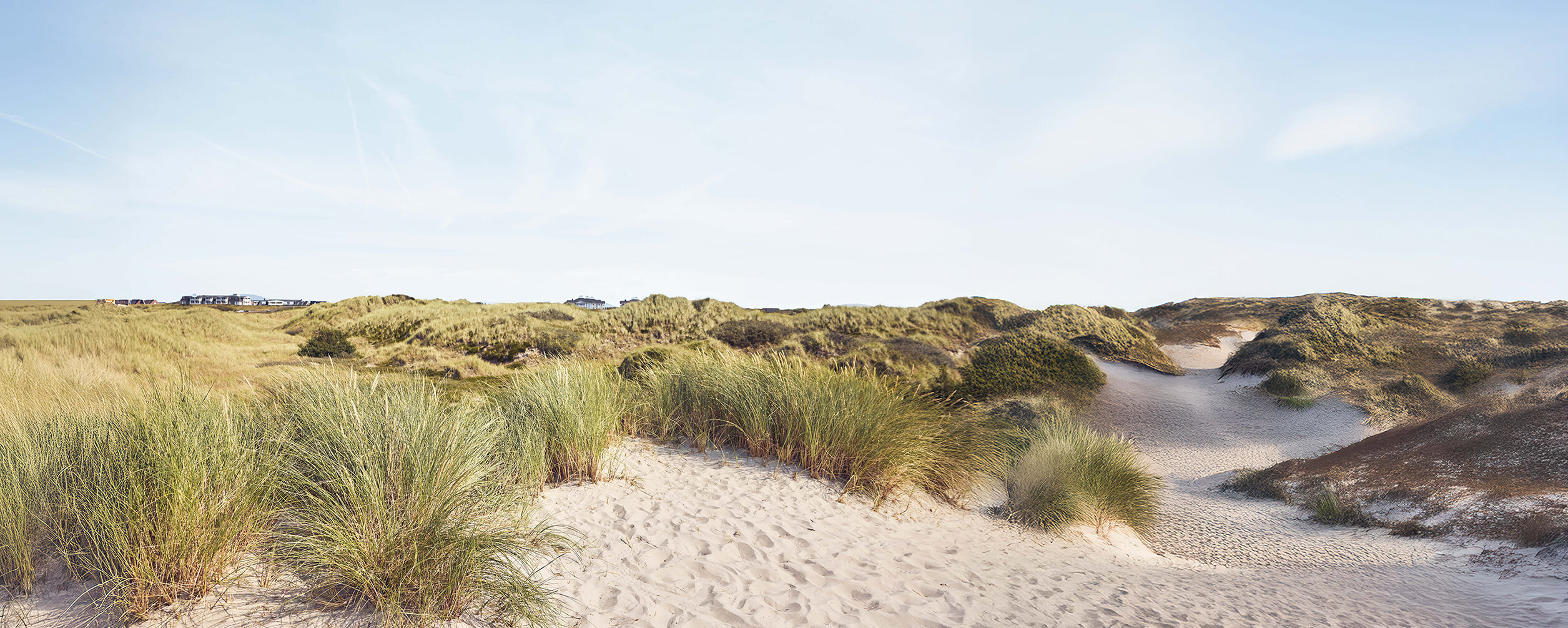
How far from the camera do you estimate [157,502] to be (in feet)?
9.77

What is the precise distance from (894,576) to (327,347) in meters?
21.9

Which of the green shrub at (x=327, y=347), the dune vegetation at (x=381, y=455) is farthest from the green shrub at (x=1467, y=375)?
the green shrub at (x=327, y=347)

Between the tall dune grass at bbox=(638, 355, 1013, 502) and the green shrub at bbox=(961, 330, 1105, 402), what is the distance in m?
7.43

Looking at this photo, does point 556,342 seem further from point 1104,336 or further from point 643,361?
point 1104,336

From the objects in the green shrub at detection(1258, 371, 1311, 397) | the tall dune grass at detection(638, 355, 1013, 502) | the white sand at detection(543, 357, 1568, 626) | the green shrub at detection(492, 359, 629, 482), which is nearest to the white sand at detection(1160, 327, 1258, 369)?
the green shrub at detection(1258, 371, 1311, 397)

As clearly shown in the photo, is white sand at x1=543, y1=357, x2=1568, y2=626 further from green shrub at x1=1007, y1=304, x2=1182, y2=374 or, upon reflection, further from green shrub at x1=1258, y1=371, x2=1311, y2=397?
green shrub at x1=1007, y1=304, x2=1182, y2=374

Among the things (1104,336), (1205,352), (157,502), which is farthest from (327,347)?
(1205,352)

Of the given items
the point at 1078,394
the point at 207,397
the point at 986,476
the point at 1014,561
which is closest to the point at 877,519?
the point at 1014,561

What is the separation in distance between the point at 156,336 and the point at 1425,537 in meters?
22.3

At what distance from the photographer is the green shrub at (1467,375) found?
1490cm

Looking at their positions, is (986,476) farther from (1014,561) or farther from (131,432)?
(131,432)

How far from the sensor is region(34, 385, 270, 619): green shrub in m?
2.91

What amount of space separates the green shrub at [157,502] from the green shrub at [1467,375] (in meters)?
22.3

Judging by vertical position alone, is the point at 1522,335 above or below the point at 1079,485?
above
